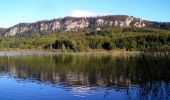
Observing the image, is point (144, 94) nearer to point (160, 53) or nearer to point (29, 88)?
point (160, 53)

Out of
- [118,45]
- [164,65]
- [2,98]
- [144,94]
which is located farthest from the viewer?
[118,45]

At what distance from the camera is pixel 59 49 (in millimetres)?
160250

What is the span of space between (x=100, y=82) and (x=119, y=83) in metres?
2.00

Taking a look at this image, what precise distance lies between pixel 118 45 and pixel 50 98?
131m

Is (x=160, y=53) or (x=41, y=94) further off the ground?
(x=160, y=53)

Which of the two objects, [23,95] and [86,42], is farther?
[86,42]

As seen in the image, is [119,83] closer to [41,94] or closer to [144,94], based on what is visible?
[41,94]

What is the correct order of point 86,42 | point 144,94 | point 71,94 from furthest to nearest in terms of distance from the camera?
point 86,42, point 71,94, point 144,94

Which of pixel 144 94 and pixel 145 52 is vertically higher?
pixel 145 52

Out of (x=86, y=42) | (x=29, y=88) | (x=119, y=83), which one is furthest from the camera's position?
(x=86, y=42)

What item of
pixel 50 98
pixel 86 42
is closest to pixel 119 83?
pixel 50 98

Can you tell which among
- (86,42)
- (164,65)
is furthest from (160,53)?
(86,42)

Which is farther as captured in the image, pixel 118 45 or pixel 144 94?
pixel 118 45

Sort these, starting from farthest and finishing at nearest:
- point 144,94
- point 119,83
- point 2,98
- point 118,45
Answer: point 118,45, point 119,83, point 2,98, point 144,94
